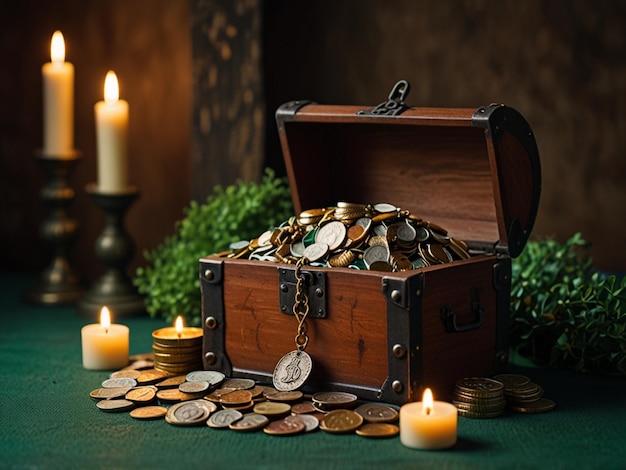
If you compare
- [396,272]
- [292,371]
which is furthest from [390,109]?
[292,371]

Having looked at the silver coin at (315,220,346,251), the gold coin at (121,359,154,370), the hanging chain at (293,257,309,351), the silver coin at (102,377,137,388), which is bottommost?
the silver coin at (102,377,137,388)

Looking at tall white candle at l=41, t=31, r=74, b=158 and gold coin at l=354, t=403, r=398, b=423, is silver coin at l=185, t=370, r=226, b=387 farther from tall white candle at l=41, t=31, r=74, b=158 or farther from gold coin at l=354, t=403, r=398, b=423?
tall white candle at l=41, t=31, r=74, b=158

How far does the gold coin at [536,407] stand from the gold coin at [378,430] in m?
0.38

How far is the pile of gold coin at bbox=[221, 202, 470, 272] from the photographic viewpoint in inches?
110

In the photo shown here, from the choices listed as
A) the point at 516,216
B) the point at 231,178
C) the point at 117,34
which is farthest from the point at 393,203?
the point at 117,34

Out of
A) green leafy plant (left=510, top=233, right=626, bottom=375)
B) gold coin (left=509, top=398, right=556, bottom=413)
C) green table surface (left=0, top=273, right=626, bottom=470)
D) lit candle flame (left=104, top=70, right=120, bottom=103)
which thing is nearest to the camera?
green table surface (left=0, top=273, right=626, bottom=470)

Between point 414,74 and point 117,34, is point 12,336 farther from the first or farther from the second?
point 414,74

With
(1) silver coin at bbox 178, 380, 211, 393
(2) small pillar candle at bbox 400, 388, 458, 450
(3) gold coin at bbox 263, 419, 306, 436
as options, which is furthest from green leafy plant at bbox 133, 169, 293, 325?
(2) small pillar candle at bbox 400, 388, 458, 450

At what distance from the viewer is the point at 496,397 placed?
2.68 m

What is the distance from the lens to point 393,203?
337 cm

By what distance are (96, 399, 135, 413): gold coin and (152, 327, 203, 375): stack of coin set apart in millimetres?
288

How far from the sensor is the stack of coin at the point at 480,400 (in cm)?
266

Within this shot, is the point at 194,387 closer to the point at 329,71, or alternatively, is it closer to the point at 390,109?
the point at 390,109

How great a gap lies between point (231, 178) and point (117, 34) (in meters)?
0.92
